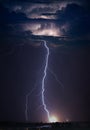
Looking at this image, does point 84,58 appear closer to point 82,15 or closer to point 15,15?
point 82,15

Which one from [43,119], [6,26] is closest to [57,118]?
[43,119]

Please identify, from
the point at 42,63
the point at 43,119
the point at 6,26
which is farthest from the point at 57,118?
the point at 6,26

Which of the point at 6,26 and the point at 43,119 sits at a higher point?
the point at 6,26

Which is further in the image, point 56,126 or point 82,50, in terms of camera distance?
point 82,50

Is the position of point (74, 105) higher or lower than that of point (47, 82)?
lower

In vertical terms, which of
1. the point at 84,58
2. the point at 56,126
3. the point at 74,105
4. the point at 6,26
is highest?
the point at 6,26

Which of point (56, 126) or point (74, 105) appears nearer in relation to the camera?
point (56, 126)

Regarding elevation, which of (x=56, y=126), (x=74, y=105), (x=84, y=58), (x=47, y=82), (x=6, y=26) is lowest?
(x=56, y=126)

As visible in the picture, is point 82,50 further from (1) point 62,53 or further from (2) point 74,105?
(2) point 74,105
